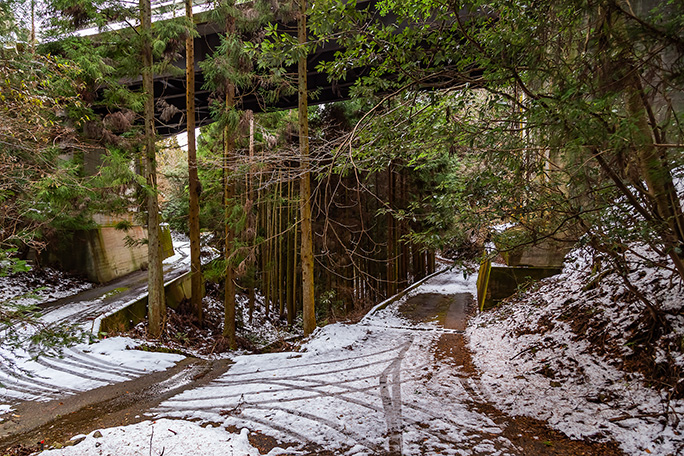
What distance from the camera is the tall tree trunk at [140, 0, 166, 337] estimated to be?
26.9ft

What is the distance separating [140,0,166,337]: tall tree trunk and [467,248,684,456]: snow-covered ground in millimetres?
7643

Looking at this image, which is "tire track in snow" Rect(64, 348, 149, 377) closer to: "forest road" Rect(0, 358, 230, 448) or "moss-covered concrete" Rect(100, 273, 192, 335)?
"forest road" Rect(0, 358, 230, 448)

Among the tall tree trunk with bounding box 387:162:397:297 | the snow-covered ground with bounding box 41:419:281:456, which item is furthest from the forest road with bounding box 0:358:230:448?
the tall tree trunk with bounding box 387:162:397:297

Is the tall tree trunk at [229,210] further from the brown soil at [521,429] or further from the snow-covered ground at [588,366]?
the snow-covered ground at [588,366]

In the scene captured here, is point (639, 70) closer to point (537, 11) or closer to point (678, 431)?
point (537, 11)

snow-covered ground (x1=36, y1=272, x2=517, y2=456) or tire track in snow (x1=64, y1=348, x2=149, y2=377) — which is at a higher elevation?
snow-covered ground (x1=36, y1=272, x2=517, y2=456)

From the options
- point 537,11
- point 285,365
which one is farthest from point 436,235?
point 285,365

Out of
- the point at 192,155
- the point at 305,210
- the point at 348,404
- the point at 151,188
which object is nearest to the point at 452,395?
the point at 348,404

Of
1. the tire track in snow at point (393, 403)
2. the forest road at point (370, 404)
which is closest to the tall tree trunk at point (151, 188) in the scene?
the forest road at point (370, 404)

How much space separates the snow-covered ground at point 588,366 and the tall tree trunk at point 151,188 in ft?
25.1

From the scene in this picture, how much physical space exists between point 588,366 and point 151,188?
8905 millimetres

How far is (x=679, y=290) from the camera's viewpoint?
376cm

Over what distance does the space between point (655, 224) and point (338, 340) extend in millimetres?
5796

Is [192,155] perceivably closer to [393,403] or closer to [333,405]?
[333,405]
